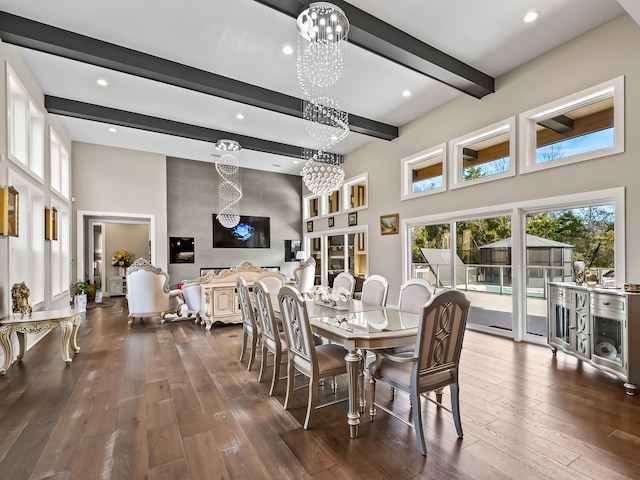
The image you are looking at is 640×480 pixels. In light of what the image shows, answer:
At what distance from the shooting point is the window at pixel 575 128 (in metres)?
3.70

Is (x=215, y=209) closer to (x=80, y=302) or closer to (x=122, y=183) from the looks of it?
(x=122, y=183)

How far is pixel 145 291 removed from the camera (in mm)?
5789

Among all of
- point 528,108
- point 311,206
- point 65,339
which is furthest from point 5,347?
point 311,206

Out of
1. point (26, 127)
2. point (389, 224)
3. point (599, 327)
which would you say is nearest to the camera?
point (599, 327)

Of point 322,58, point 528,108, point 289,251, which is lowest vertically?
point 289,251

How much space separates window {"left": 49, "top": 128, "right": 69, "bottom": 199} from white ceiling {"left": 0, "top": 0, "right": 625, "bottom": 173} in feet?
3.44

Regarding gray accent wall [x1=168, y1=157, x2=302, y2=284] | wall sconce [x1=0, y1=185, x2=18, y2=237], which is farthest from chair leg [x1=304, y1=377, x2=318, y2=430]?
gray accent wall [x1=168, y1=157, x2=302, y2=284]

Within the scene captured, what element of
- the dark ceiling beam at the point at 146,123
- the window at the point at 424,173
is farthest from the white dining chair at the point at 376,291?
the dark ceiling beam at the point at 146,123

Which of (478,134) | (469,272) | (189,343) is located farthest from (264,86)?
(469,272)

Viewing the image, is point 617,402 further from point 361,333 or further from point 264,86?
point 264,86

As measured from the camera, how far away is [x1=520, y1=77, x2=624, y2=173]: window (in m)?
3.70

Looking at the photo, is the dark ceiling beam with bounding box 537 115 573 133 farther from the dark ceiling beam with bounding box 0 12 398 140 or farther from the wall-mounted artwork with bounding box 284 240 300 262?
the wall-mounted artwork with bounding box 284 240 300 262

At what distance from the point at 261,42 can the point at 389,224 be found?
426 cm

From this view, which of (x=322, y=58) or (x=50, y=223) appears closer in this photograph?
(x=322, y=58)
